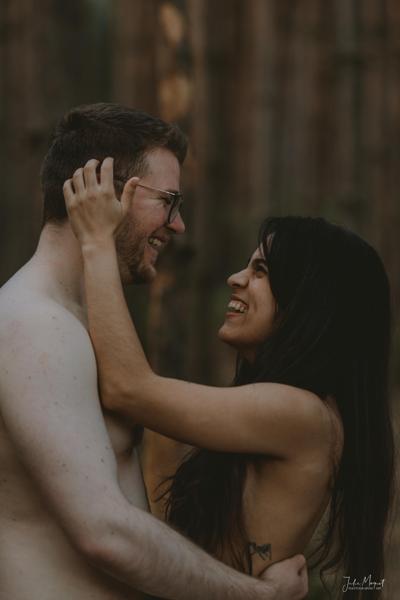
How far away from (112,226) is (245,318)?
65cm

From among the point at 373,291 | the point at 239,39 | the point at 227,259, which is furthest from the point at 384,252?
the point at 373,291

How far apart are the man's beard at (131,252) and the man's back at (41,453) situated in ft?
0.97

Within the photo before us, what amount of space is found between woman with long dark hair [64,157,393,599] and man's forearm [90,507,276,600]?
35 centimetres

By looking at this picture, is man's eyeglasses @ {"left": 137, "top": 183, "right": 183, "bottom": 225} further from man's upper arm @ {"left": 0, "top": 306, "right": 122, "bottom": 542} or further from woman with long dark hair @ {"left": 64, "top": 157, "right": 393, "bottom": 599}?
man's upper arm @ {"left": 0, "top": 306, "right": 122, "bottom": 542}

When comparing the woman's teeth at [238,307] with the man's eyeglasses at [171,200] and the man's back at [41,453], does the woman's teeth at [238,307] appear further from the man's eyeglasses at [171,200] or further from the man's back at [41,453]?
the man's back at [41,453]

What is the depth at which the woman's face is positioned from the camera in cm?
310

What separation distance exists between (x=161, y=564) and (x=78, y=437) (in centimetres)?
37

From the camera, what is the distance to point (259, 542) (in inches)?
114

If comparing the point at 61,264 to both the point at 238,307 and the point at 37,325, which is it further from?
the point at 238,307

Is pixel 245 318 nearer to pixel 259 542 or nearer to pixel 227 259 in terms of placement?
pixel 259 542

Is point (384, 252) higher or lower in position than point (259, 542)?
lower

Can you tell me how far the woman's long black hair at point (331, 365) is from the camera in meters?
3.01

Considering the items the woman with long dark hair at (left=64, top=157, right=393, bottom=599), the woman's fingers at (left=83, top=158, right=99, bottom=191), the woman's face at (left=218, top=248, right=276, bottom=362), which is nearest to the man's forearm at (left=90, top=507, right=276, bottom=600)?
the woman with long dark hair at (left=64, top=157, right=393, bottom=599)
